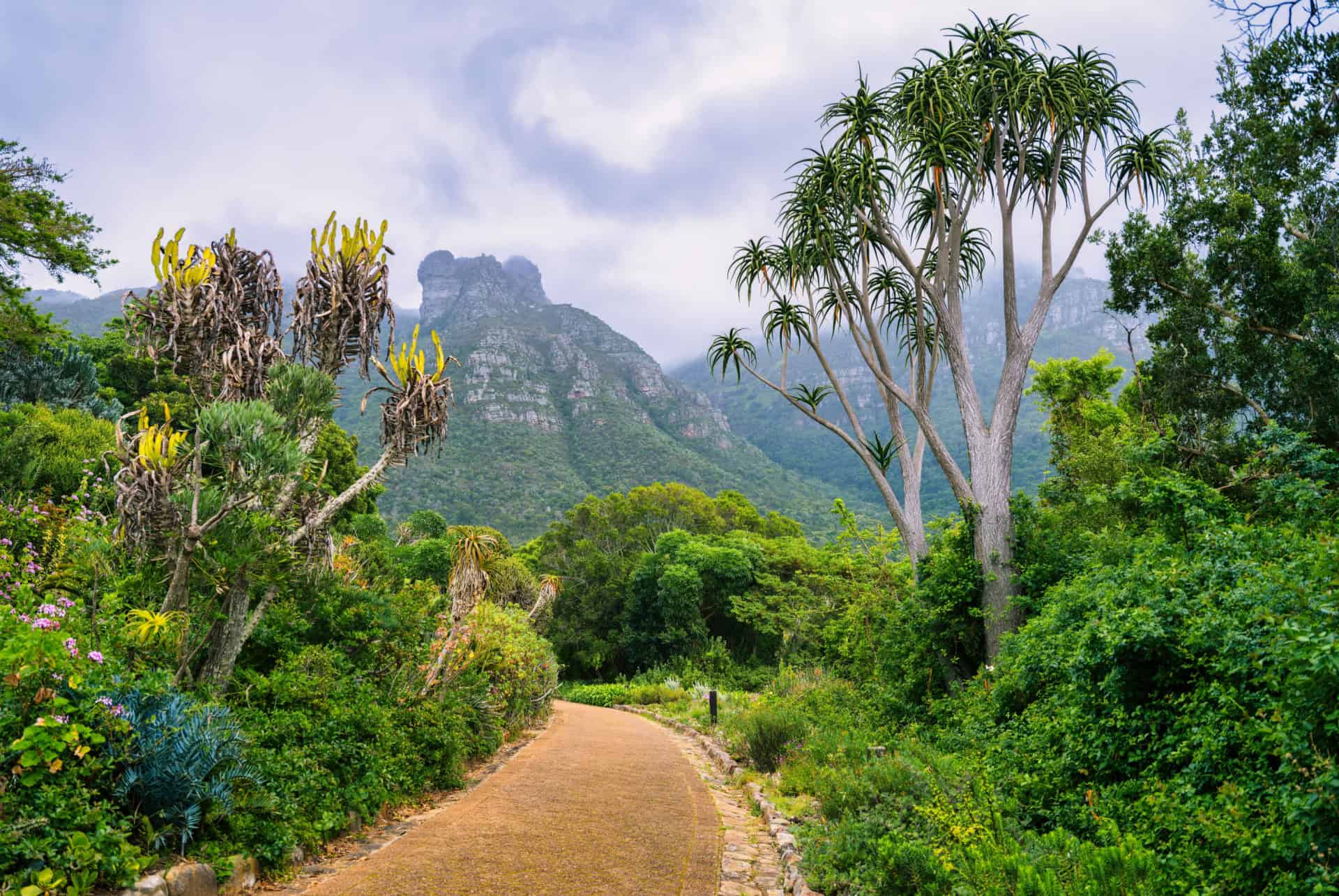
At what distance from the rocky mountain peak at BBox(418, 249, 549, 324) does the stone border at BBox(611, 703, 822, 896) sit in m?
80.9

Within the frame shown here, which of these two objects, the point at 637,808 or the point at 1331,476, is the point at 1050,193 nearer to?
the point at 1331,476

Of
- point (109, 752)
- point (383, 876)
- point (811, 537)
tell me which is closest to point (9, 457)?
point (109, 752)

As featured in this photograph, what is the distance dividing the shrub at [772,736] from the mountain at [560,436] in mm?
27217

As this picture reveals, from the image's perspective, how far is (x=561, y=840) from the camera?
578 cm

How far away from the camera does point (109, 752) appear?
3.88m

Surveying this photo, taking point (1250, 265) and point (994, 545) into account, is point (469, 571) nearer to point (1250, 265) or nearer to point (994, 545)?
point (994, 545)

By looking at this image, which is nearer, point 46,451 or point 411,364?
point 411,364

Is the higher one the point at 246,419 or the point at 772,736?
the point at 246,419

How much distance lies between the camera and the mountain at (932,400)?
37406mm

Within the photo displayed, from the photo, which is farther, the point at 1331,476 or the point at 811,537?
→ the point at 811,537

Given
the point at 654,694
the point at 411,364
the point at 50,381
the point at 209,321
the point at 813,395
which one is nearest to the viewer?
the point at 209,321

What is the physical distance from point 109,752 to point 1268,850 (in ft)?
18.5

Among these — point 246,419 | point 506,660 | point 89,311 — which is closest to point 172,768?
point 246,419

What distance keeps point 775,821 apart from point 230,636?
510cm
